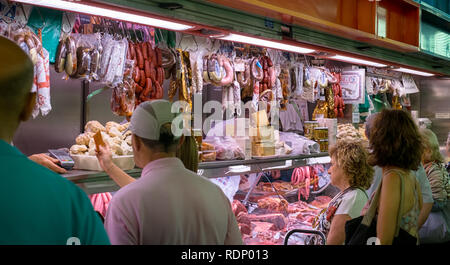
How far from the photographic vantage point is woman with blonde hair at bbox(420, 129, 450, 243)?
461 centimetres

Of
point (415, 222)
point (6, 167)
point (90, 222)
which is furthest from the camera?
point (415, 222)

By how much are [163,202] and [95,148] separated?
0.96 metres

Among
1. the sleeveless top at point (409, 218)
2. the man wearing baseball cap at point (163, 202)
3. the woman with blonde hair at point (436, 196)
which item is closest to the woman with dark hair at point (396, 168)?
the sleeveless top at point (409, 218)

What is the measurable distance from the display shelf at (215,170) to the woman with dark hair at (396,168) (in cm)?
108

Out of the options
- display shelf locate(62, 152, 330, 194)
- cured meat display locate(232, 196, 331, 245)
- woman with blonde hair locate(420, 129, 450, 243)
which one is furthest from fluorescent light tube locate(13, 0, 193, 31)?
woman with blonde hair locate(420, 129, 450, 243)

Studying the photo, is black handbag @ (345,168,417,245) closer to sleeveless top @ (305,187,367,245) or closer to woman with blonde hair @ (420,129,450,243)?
sleeveless top @ (305,187,367,245)

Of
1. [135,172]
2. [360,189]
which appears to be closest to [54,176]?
[135,172]

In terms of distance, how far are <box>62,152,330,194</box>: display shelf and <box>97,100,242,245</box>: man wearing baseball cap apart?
502mm

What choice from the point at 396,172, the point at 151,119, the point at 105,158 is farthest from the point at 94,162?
the point at 396,172

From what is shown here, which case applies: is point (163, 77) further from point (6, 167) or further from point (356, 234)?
point (6, 167)

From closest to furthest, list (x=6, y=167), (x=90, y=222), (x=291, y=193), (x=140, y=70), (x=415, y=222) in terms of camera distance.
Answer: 1. (x=6, y=167)
2. (x=90, y=222)
3. (x=415, y=222)
4. (x=140, y=70)
5. (x=291, y=193)

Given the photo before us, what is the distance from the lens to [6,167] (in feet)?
4.08

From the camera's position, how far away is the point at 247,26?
3307 mm

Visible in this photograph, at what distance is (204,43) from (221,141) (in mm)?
849
